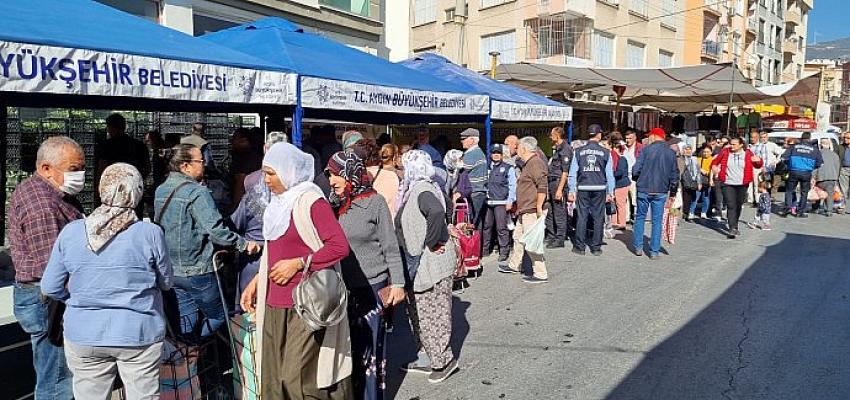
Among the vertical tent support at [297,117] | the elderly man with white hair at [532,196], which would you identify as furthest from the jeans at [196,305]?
the elderly man with white hair at [532,196]

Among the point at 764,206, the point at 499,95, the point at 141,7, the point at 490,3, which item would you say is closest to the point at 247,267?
the point at 499,95

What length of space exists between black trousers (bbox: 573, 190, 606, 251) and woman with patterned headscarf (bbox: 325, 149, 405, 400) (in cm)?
579

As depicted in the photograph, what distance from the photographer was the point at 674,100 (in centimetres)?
1894

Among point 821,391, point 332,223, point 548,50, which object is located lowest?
point 821,391

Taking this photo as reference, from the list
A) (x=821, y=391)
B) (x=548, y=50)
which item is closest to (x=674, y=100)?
(x=548, y=50)

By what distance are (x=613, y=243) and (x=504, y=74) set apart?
6.73 meters

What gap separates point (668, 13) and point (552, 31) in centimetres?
1049

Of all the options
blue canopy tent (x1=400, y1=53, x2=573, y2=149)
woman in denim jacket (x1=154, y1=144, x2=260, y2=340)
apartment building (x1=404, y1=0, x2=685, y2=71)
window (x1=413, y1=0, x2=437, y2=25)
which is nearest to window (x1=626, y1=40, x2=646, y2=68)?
apartment building (x1=404, y1=0, x2=685, y2=71)

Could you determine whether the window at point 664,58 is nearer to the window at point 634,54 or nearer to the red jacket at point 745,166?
the window at point 634,54

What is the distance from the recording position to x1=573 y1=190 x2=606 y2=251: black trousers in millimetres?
9047

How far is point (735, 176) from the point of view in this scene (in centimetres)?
1039

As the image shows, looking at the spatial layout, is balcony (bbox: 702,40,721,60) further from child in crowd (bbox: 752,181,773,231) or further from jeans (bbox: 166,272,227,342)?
jeans (bbox: 166,272,227,342)

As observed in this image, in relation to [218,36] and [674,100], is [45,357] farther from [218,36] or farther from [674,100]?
[674,100]

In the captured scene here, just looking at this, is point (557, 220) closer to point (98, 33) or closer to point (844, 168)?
point (98, 33)
